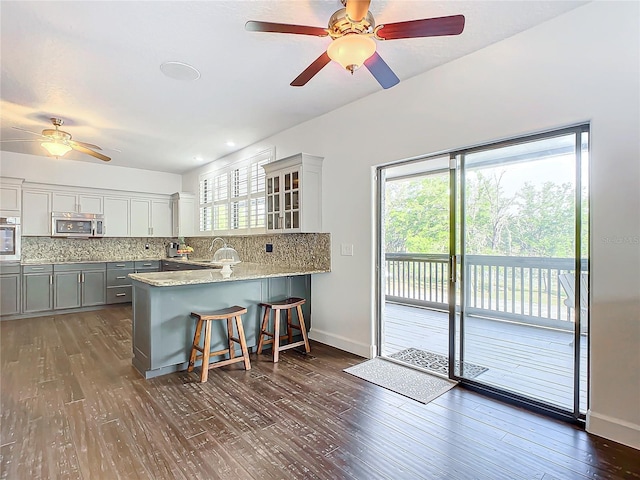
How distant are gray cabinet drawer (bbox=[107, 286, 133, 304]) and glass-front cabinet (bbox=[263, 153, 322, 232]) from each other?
12.7 ft

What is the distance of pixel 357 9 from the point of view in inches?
66.3

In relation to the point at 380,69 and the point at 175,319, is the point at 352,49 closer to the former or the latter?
the point at 380,69

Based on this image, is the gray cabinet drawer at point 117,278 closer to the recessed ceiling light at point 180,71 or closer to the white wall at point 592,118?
the recessed ceiling light at point 180,71

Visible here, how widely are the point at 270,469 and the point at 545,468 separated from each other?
59.9 inches

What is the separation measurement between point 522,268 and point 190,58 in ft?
10.5

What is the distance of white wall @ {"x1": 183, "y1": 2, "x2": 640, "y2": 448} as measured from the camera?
6.60 feet

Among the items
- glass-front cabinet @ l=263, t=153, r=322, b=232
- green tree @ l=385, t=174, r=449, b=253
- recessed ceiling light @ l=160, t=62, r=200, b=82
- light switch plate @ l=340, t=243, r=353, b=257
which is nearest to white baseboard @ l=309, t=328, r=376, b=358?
light switch plate @ l=340, t=243, r=353, b=257

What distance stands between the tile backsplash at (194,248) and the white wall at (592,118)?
1.45 meters

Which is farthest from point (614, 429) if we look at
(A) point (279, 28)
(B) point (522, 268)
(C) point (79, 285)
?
(C) point (79, 285)

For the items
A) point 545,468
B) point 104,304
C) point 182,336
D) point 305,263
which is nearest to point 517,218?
point 545,468

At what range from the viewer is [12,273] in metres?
5.21

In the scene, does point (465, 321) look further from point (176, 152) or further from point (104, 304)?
point (104, 304)

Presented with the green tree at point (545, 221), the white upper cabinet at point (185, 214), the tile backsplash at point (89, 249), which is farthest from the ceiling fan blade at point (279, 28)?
the tile backsplash at point (89, 249)

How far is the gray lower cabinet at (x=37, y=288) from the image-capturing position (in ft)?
17.5
